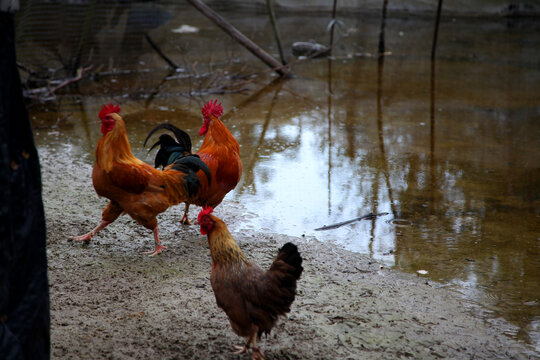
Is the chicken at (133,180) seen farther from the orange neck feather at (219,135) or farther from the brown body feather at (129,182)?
the orange neck feather at (219,135)

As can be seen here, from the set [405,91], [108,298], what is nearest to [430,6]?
[405,91]

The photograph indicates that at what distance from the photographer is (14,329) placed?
2010 millimetres

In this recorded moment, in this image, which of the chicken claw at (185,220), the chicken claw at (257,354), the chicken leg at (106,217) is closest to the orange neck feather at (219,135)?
the chicken claw at (185,220)

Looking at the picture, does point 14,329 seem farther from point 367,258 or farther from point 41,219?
point 367,258

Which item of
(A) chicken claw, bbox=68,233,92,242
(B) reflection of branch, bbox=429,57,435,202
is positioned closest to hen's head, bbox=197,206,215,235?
(A) chicken claw, bbox=68,233,92,242

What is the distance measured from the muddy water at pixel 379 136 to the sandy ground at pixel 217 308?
25 centimetres

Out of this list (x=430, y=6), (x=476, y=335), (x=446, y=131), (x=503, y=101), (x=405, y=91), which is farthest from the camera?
(x=430, y=6)

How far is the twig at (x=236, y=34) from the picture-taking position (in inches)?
383

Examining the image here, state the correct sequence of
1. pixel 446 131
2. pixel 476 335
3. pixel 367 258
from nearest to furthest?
pixel 476 335, pixel 367 258, pixel 446 131

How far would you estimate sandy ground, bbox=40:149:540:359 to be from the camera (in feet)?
9.84

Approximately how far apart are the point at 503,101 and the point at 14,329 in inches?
345

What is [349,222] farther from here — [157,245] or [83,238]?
[83,238]

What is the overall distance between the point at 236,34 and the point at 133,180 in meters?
6.70

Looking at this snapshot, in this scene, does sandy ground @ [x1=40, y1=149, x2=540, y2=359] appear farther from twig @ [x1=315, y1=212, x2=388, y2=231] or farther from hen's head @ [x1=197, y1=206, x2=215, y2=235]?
hen's head @ [x1=197, y1=206, x2=215, y2=235]
